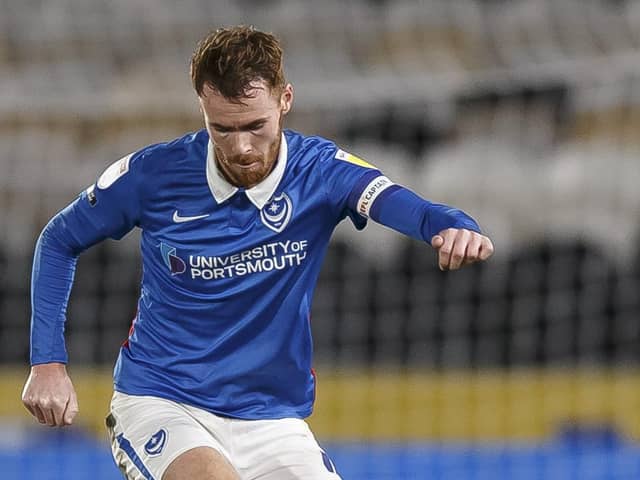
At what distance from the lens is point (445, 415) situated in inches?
271

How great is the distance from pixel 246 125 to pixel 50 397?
2.50 ft

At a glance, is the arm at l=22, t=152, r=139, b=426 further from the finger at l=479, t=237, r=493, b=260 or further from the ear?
the finger at l=479, t=237, r=493, b=260

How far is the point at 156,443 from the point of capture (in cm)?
287

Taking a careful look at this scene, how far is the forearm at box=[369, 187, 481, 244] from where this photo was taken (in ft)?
8.77

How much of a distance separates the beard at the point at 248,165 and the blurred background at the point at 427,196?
2980 millimetres

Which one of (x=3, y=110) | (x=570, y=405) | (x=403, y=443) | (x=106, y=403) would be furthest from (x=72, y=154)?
(x=570, y=405)

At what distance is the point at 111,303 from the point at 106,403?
2.81 feet

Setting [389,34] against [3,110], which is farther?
[389,34]

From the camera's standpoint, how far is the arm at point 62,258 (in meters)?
2.96

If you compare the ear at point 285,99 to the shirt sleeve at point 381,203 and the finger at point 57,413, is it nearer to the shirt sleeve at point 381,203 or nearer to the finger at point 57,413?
the shirt sleeve at point 381,203

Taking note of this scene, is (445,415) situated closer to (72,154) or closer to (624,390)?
(624,390)

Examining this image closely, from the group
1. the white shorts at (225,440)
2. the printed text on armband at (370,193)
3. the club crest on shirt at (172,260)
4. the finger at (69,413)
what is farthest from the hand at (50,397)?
the printed text on armband at (370,193)

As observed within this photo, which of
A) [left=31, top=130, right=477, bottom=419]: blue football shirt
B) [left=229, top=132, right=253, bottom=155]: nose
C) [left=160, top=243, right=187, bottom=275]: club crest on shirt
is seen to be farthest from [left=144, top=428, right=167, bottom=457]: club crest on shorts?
[left=229, top=132, right=253, bottom=155]: nose

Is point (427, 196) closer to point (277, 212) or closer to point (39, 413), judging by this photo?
point (277, 212)
